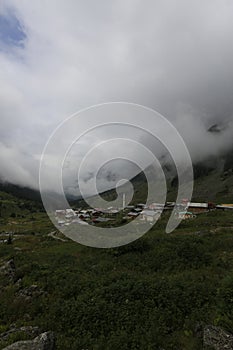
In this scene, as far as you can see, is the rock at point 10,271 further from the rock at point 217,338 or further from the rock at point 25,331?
the rock at point 217,338

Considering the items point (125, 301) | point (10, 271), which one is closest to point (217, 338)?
point (125, 301)

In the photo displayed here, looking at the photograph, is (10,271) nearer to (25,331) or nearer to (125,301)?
(25,331)

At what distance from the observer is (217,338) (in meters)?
8.60

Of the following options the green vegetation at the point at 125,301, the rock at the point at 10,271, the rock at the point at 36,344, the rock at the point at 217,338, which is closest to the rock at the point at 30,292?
the green vegetation at the point at 125,301

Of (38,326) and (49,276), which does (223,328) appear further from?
(49,276)

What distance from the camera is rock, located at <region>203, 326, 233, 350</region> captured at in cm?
816

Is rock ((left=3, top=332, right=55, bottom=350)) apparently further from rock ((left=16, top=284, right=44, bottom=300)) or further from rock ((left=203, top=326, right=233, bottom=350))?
rock ((left=16, top=284, right=44, bottom=300))

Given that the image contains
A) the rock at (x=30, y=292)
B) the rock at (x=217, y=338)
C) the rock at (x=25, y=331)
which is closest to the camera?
the rock at (x=217, y=338)

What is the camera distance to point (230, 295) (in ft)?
34.8

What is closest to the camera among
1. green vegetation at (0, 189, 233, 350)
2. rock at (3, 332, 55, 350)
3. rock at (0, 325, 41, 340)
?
rock at (3, 332, 55, 350)

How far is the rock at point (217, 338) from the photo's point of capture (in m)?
8.16

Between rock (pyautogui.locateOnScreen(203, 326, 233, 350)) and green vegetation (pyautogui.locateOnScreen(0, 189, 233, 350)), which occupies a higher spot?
rock (pyautogui.locateOnScreen(203, 326, 233, 350))

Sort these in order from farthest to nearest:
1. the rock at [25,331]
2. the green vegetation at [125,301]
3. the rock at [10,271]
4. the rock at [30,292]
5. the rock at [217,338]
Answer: the rock at [10,271]
the rock at [30,292]
the rock at [25,331]
the green vegetation at [125,301]
the rock at [217,338]

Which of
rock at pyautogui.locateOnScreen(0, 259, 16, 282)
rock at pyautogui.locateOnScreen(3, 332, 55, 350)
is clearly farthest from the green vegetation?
rock at pyautogui.locateOnScreen(3, 332, 55, 350)
